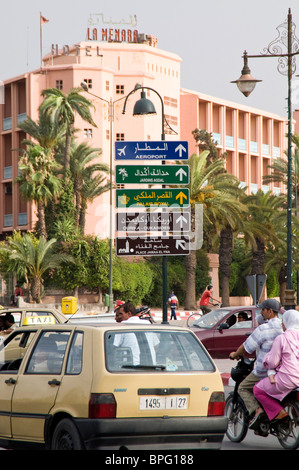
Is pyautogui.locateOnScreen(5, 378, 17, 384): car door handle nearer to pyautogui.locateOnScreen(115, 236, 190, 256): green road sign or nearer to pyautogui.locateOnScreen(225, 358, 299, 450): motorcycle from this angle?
pyautogui.locateOnScreen(225, 358, 299, 450): motorcycle

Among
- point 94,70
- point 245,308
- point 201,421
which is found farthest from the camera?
point 94,70

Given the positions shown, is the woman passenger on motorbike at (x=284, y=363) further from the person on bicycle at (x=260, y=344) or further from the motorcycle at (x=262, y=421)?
the person on bicycle at (x=260, y=344)

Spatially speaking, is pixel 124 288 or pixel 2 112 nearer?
pixel 124 288

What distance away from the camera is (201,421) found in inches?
321

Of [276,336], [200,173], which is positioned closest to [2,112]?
[200,173]

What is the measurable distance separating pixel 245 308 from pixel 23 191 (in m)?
37.9

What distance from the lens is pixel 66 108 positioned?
59.2 metres

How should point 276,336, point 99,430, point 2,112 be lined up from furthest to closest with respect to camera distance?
point 2,112 → point 276,336 → point 99,430

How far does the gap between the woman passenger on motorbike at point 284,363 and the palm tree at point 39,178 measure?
1882 inches

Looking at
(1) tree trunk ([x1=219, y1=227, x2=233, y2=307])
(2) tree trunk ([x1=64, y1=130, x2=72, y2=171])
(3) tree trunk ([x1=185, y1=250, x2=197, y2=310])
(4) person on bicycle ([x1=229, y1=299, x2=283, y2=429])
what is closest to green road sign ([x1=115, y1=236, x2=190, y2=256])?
(4) person on bicycle ([x1=229, y1=299, x2=283, y2=429])

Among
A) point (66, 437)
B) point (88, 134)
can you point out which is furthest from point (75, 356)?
point (88, 134)

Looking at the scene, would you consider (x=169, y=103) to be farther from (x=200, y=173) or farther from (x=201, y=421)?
(x=201, y=421)

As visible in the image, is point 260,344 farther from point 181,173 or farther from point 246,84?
point 246,84


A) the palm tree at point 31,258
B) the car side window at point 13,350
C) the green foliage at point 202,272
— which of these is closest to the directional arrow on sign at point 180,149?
the car side window at point 13,350
